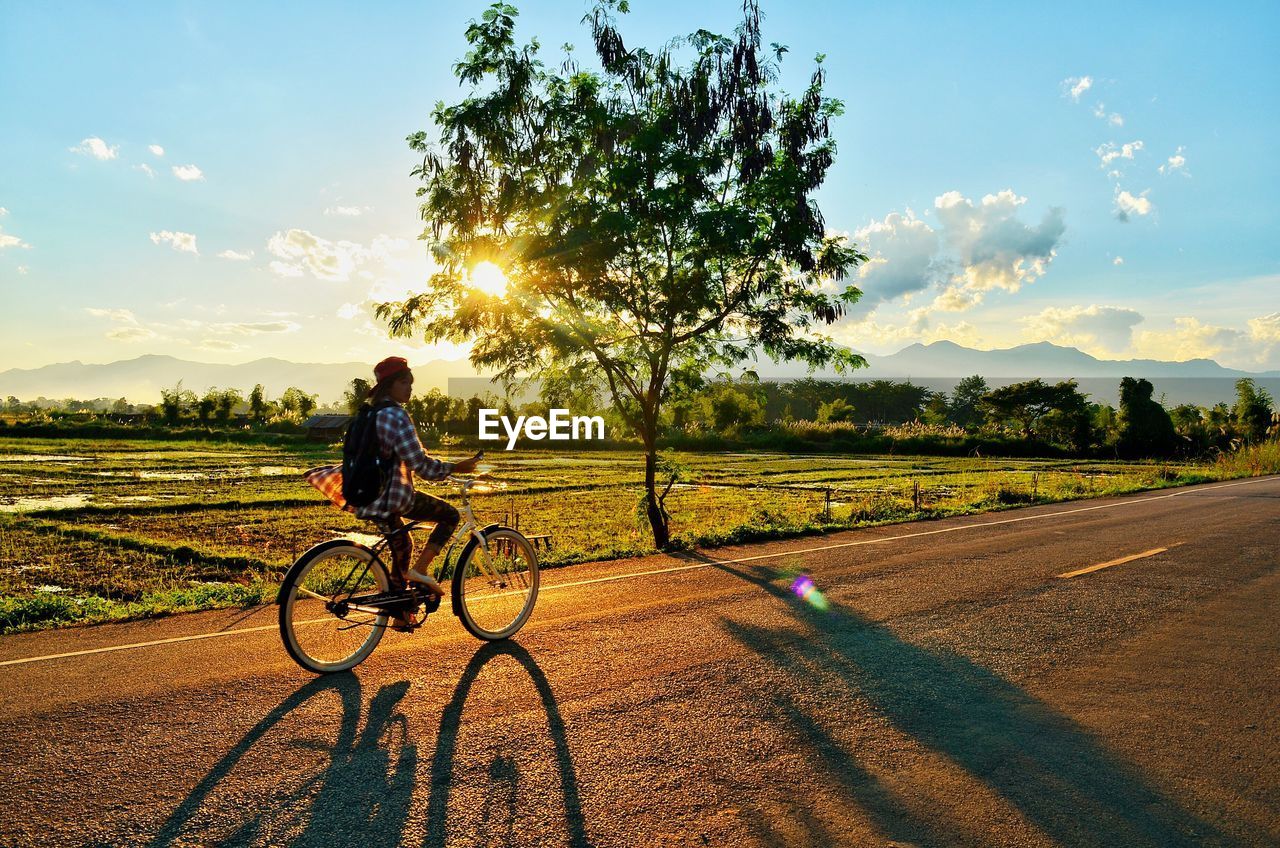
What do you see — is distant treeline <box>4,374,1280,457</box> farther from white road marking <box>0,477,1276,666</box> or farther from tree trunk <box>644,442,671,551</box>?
tree trunk <box>644,442,671,551</box>

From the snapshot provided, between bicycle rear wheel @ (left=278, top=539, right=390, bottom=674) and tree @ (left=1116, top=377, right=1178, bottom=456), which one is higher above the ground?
tree @ (left=1116, top=377, right=1178, bottom=456)

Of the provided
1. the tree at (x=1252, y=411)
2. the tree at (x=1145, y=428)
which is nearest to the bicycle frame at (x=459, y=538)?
the tree at (x=1145, y=428)

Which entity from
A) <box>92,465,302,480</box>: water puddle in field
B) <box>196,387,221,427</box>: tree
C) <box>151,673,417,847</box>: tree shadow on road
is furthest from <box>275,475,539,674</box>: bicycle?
<box>196,387,221,427</box>: tree

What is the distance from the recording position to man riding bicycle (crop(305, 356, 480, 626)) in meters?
5.59

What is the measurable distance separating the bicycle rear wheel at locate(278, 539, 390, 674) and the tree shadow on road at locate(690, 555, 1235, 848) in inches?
121

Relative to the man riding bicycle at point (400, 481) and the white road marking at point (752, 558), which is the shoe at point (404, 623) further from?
the white road marking at point (752, 558)

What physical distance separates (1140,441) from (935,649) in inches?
2436

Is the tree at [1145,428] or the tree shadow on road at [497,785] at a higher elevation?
the tree at [1145,428]

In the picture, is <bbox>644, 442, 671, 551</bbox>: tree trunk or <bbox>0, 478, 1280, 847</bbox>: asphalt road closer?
<bbox>0, 478, 1280, 847</bbox>: asphalt road

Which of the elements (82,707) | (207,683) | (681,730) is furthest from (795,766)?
(82,707)

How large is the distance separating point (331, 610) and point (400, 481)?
108cm

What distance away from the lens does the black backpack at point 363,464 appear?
5504 mm

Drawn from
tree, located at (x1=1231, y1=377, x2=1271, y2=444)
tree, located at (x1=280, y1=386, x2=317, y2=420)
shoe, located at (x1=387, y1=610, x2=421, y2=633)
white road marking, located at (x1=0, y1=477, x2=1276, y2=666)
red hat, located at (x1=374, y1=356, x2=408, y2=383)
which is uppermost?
tree, located at (x1=280, y1=386, x2=317, y2=420)

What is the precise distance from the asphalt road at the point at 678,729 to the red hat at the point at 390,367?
86.5 inches
